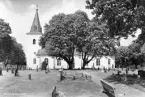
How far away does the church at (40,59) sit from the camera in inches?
2781

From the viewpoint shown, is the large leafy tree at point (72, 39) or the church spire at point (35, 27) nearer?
the large leafy tree at point (72, 39)

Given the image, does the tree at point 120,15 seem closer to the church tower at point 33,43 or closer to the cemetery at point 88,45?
the cemetery at point 88,45

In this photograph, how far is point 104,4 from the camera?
2008 cm

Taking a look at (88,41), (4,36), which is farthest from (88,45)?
(4,36)

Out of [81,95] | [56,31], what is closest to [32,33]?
[56,31]

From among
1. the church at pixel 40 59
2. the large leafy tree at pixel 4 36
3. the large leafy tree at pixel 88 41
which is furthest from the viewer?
the church at pixel 40 59

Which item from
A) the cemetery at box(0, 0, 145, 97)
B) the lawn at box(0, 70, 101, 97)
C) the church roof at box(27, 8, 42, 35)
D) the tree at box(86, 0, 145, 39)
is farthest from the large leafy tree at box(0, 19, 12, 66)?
the tree at box(86, 0, 145, 39)

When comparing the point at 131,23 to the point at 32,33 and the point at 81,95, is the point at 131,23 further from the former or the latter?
the point at 32,33

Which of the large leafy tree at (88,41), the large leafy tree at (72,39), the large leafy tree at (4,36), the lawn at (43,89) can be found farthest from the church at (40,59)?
the lawn at (43,89)

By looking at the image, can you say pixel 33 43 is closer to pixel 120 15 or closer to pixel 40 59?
pixel 40 59

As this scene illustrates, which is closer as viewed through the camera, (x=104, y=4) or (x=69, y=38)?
(x=104, y=4)

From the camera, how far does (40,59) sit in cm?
7062

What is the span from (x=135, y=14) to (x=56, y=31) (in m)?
31.0

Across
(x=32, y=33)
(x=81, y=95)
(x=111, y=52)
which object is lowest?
(x=81, y=95)
